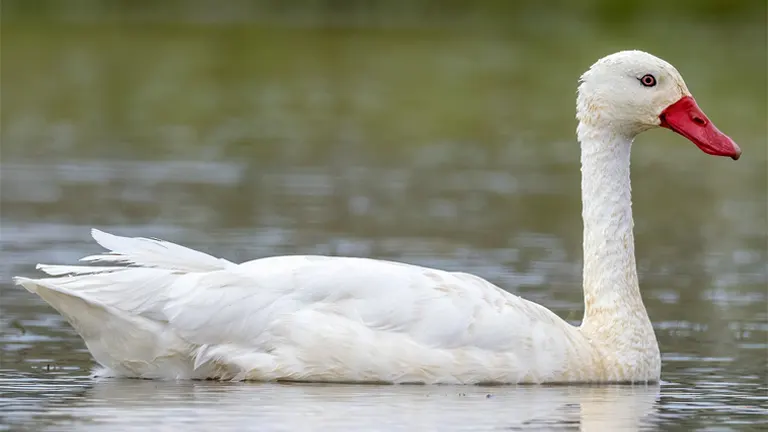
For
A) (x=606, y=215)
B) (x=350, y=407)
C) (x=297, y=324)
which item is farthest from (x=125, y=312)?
(x=606, y=215)

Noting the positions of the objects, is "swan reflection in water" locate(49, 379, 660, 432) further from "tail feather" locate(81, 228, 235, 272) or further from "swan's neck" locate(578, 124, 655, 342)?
"swan's neck" locate(578, 124, 655, 342)

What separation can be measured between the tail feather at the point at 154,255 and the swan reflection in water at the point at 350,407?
0.74 metres

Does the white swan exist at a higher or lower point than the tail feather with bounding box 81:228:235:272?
lower

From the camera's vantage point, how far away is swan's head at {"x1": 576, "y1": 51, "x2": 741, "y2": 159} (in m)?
12.4

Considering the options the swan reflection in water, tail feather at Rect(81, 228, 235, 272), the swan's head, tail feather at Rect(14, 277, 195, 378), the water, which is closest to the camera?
the swan reflection in water

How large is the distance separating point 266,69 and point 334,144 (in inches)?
537

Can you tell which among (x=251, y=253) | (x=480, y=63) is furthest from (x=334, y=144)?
(x=480, y=63)

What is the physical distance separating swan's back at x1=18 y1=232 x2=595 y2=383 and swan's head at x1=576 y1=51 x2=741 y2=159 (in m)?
1.72

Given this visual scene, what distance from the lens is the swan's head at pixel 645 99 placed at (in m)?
12.4

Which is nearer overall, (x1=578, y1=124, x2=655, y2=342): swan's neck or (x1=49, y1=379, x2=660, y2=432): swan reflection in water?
(x1=49, y1=379, x2=660, y2=432): swan reflection in water

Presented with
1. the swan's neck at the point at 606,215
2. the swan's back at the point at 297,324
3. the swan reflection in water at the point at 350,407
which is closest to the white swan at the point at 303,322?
the swan's back at the point at 297,324

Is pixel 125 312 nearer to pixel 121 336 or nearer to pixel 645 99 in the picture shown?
pixel 121 336

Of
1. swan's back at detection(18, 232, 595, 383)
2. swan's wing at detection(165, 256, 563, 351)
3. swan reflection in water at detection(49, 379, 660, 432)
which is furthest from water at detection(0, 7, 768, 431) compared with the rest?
swan's wing at detection(165, 256, 563, 351)

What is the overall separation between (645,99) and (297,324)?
2.86 metres
